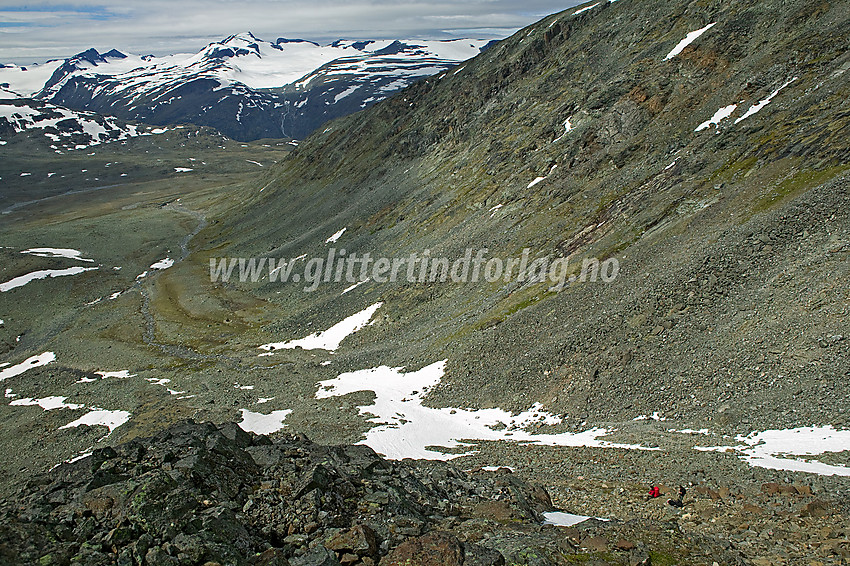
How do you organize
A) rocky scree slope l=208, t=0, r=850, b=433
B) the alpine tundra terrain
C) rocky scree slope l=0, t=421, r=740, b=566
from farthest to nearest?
1. rocky scree slope l=208, t=0, r=850, b=433
2. the alpine tundra terrain
3. rocky scree slope l=0, t=421, r=740, b=566

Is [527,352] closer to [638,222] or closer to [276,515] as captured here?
[638,222]

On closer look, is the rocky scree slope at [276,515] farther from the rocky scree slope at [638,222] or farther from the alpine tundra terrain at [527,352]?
the rocky scree slope at [638,222]

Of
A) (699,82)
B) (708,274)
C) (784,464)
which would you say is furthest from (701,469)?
(699,82)

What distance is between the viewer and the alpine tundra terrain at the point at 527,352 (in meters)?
17.1

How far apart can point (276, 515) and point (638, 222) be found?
133ft

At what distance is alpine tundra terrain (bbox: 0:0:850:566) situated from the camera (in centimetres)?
1714

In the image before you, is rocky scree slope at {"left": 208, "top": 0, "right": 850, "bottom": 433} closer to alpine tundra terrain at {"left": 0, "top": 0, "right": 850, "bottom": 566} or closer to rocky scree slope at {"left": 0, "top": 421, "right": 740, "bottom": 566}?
alpine tundra terrain at {"left": 0, "top": 0, "right": 850, "bottom": 566}

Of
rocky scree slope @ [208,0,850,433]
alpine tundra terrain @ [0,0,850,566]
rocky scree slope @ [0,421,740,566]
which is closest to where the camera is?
rocky scree slope @ [0,421,740,566]

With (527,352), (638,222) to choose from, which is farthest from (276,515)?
(638,222)

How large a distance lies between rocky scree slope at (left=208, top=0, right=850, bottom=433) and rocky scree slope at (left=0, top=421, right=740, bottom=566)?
12408mm

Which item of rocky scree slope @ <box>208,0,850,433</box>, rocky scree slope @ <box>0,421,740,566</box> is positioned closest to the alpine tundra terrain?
rocky scree slope @ <box>0,421,740,566</box>

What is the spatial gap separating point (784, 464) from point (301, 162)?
459 feet

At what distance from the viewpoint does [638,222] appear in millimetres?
48156

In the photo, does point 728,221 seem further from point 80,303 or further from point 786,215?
point 80,303
